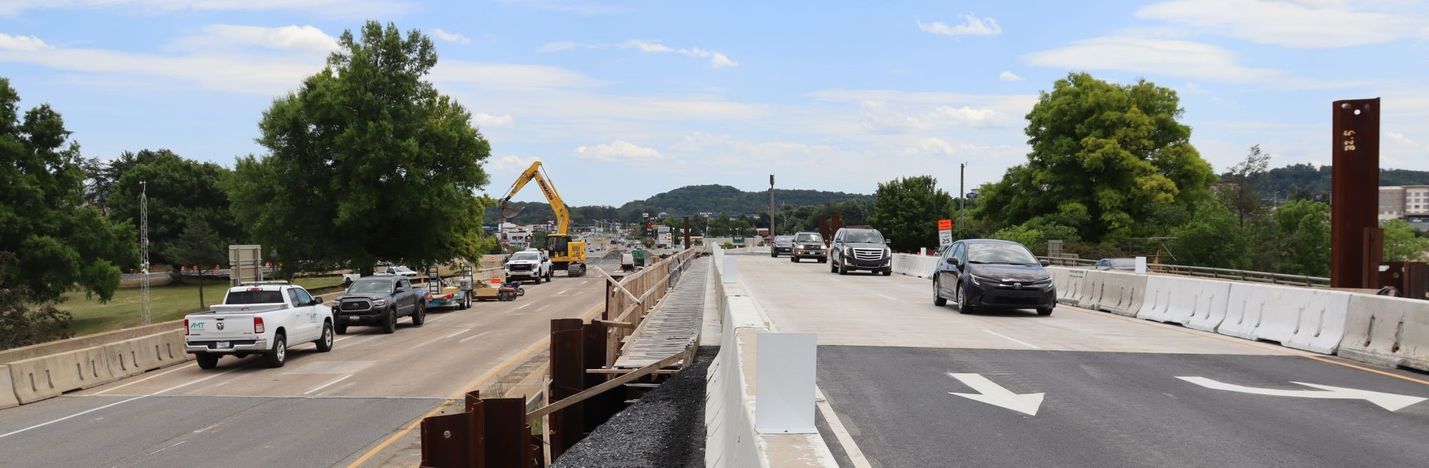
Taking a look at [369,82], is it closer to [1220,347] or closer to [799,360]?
[1220,347]

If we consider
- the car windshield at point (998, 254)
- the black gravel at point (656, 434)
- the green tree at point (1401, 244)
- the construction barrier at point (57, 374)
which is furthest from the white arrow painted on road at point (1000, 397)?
the green tree at point (1401, 244)

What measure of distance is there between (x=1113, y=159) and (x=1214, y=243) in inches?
450

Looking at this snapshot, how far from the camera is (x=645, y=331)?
21.8 metres

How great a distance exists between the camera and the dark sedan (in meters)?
19.8

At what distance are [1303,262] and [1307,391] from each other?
2471 inches

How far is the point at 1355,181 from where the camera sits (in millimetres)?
20469

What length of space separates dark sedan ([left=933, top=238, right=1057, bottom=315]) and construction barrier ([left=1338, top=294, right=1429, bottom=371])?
6.42m

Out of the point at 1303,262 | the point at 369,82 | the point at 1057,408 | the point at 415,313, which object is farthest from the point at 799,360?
the point at 1303,262

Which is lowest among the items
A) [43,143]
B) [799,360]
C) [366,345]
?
[366,345]

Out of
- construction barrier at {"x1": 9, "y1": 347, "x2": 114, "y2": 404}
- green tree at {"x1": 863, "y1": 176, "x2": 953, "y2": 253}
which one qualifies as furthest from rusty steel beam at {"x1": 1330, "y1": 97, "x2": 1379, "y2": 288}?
green tree at {"x1": 863, "y1": 176, "x2": 953, "y2": 253}

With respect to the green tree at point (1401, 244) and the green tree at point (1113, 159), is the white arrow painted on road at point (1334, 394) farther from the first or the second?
the green tree at point (1401, 244)

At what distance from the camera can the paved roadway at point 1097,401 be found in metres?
7.59

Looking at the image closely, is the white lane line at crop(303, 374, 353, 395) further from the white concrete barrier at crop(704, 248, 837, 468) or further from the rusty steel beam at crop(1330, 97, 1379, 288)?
the rusty steel beam at crop(1330, 97, 1379, 288)

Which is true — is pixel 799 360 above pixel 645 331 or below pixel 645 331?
above
